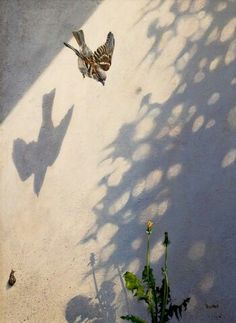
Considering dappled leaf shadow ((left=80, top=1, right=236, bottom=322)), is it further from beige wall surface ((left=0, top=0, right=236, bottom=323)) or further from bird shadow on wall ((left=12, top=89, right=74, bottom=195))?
bird shadow on wall ((left=12, top=89, right=74, bottom=195))

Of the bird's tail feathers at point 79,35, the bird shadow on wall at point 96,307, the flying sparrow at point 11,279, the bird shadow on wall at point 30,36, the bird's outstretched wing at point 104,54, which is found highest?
the bird shadow on wall at point 30,36

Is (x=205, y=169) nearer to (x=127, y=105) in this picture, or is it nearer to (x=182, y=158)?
(x=182, y=158)

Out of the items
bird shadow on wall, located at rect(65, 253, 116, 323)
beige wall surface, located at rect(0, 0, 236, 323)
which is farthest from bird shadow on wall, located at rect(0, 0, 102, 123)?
bird shadow on wall, located at rect(65, 253, 116, 323)

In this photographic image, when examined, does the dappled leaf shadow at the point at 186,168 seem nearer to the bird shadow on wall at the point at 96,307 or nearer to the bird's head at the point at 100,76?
the bird shadow on wall at the point at 96,307

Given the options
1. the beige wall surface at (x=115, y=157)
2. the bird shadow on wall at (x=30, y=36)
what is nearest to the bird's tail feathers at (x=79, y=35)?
the beige wall surface at (x=115, y=157)

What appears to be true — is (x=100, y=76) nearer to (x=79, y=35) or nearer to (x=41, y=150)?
(x=79, y=35)

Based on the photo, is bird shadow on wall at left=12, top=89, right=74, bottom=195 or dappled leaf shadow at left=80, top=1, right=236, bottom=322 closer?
dappled leaf shadow at left=80, top=1, right=236, bottom=322
